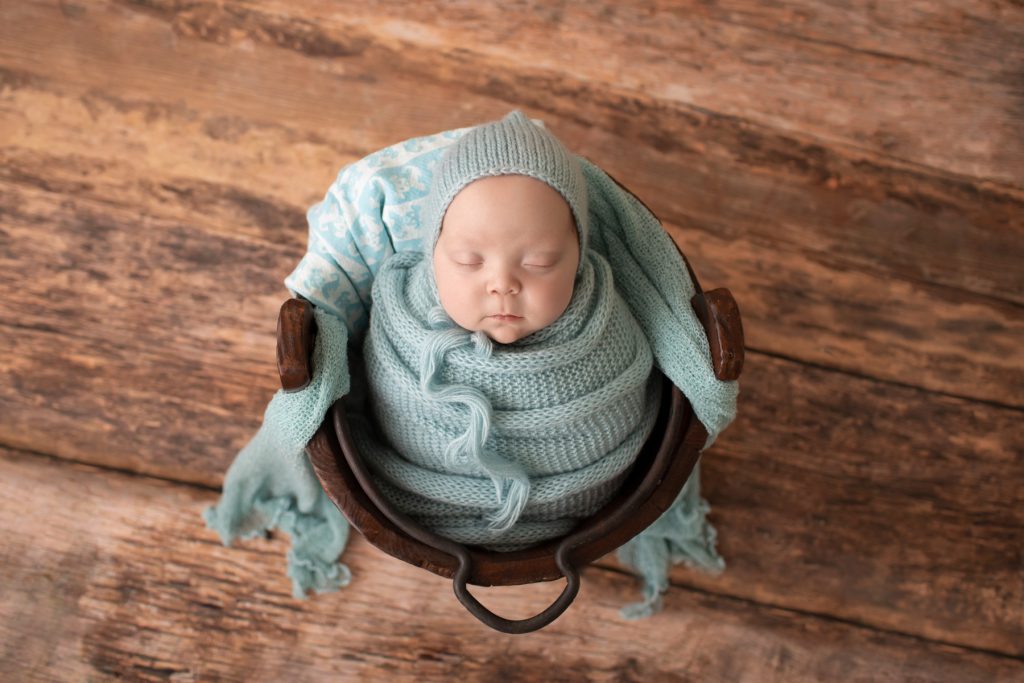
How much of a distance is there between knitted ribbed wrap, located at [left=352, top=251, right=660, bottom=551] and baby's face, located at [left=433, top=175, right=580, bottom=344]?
0.04 m

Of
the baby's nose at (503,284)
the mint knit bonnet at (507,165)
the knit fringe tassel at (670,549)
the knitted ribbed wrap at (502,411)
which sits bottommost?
the knit fringe tassel at (670,549)

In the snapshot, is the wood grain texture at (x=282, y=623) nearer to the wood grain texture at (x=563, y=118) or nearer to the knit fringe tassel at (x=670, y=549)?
the knit fringe tassel at (x=670, y=549)

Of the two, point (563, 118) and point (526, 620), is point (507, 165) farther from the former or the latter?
point (563, 118)

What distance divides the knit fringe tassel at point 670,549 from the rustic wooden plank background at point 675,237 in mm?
28

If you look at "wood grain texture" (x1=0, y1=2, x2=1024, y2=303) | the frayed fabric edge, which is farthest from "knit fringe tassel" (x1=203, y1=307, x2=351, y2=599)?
"wood grain texture" (x1=0, y1=2, x2=1024, y2=303)

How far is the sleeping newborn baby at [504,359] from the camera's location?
86 centimetres

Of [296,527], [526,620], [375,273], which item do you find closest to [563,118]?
[375,273]

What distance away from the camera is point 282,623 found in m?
1.28

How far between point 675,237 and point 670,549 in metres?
0.53

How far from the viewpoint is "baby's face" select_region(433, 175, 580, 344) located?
0.85 meters

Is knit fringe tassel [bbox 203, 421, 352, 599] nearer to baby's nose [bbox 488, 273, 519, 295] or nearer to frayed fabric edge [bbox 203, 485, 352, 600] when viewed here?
frayed fabric edge [bbox 203, 485, 352, 600]

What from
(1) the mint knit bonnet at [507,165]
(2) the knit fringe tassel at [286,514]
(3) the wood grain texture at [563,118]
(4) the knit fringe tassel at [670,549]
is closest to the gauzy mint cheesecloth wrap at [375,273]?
(2) the knit fringe tassel at [286,514]

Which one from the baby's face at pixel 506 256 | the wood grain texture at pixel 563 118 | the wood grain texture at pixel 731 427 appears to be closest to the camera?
the baby's face at pixel 506 256

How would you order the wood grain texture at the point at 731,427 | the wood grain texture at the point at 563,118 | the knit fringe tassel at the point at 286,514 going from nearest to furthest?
the knit fringe tassel at the point at 286,514
the wood grain texture at the point at 731,427
the wood grain texture at the point at 563,118
